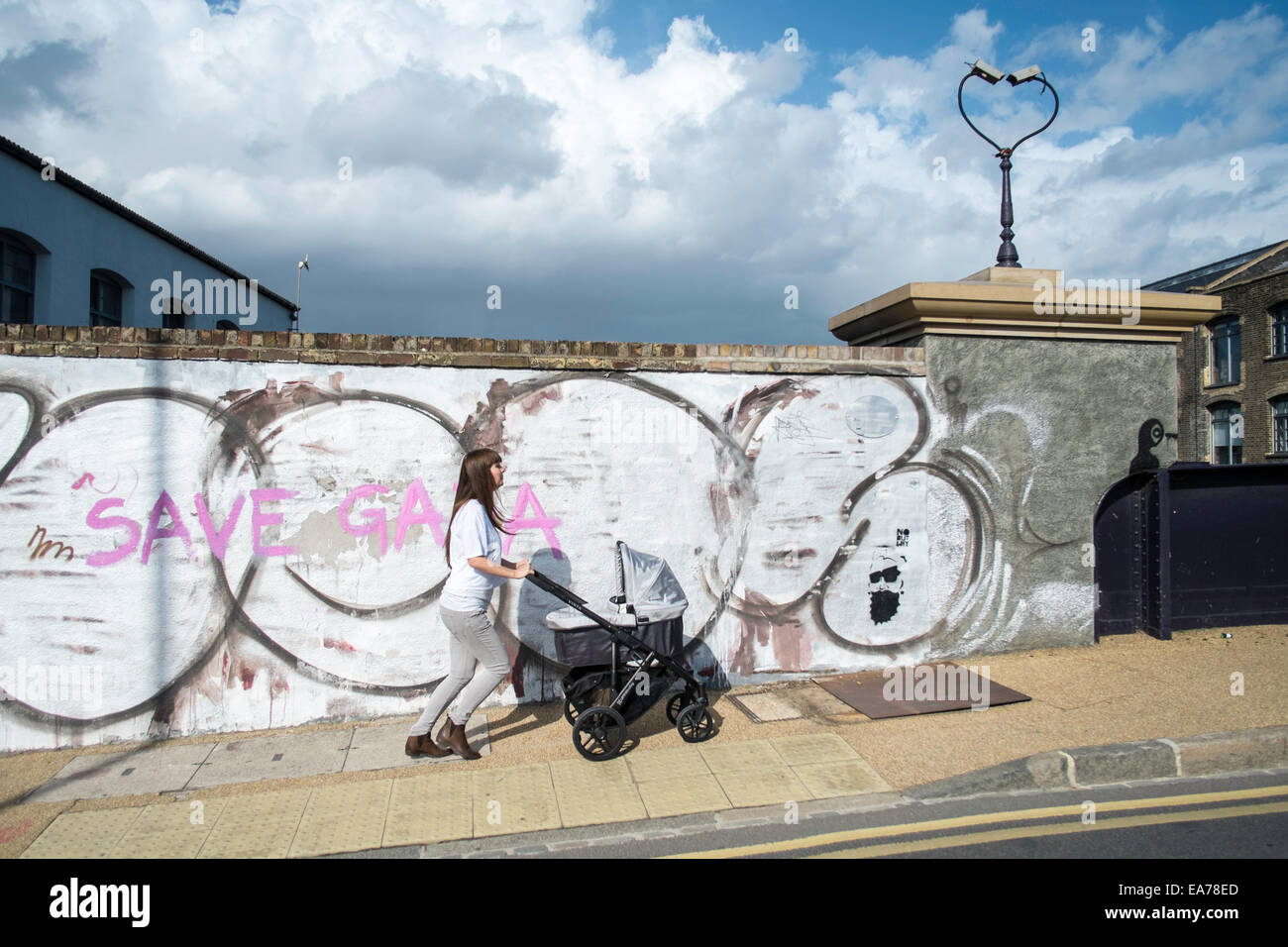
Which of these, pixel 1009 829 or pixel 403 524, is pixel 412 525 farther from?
pixel 1009 829

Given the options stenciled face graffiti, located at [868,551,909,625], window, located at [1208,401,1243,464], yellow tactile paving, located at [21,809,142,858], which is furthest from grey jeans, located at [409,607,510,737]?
window, located at [1208,401,1243,464]

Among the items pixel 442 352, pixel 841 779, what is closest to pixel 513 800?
pixel 841 779

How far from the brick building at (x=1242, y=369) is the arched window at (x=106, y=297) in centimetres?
3340

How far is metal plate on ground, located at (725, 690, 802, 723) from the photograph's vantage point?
5602mm

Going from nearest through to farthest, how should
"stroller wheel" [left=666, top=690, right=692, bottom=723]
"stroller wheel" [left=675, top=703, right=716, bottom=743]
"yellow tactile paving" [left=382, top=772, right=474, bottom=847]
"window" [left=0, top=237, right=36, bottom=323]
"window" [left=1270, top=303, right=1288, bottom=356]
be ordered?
"yellow tactile paving" [left=382, top=772, right=474, bottom=847] → "stroller wheel" [left=675, top=703, right=716, bottom=743] → "stroller wheel" [left=666, top=690, right=692, bottom=723] → "window" [left=0, top=237, right=36, bottom=323] → "window" [left=1270, top=303, right=1288, bottom=356]

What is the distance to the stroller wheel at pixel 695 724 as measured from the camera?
16.9 feet

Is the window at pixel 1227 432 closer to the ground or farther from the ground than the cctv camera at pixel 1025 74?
closer to the ground

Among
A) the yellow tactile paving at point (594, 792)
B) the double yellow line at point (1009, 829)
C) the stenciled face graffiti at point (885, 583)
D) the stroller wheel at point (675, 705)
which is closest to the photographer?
the double yellow line at point (1009, 829)

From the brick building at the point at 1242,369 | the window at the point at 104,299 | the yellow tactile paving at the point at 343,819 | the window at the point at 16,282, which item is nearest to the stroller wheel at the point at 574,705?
the yellow tactile paving at the point at 343,819

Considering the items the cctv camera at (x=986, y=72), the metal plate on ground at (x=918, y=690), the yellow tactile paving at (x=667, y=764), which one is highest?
the cctv camera at (x=986, y=72)

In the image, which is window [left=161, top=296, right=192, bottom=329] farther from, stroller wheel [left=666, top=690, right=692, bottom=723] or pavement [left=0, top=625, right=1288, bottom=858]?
stroller wheel [left=666, top=690, right=692, bottom=723]

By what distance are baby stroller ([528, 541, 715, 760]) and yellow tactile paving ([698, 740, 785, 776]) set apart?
6.9 inches

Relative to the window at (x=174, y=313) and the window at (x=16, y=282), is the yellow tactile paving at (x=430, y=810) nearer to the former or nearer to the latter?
the window at (x=16, y=282)
